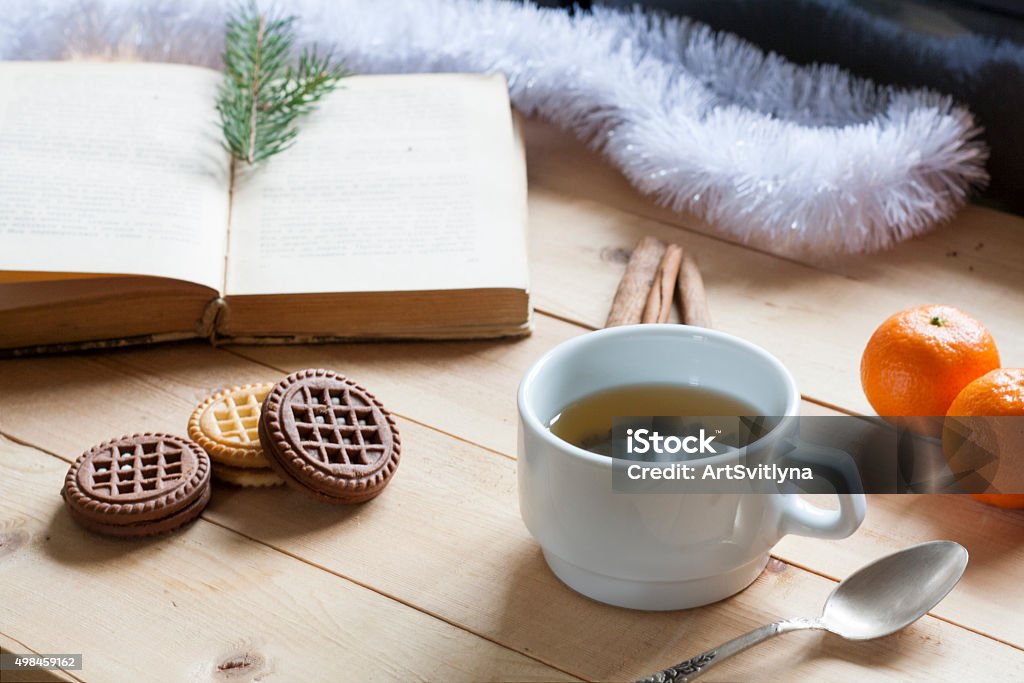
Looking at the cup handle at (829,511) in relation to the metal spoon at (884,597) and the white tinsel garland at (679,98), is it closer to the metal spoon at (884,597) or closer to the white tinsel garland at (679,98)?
the metal spoon at (884,597)

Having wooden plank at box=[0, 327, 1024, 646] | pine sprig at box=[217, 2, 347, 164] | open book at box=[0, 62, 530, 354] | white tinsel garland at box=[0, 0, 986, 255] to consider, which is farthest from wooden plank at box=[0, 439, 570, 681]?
white tinsel garland at box=[0, 0, 986, 255]

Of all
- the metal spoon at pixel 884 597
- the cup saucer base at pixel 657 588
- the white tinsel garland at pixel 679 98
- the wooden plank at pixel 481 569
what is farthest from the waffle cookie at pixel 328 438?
the white tinsel garland at pixel 679 98

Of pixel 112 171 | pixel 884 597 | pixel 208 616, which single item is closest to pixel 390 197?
pixel 112 171

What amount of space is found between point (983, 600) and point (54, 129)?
34.0 inches

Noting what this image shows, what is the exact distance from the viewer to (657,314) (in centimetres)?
89

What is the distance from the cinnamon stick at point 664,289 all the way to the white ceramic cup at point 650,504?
21 centimetres

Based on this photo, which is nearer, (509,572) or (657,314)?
(509,572)

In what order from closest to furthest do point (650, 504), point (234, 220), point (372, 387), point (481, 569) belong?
point (650, 504) < point (481, 569) < point (372, 387) < point (234, 220)

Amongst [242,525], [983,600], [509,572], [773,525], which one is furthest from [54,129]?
→ [983,600]

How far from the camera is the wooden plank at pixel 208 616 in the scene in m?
0.61

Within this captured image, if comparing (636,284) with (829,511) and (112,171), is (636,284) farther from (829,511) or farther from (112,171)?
(112,171)

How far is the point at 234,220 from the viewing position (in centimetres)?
95

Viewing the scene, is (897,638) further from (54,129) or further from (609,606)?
(54,129)

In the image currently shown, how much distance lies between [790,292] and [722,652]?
44cm
